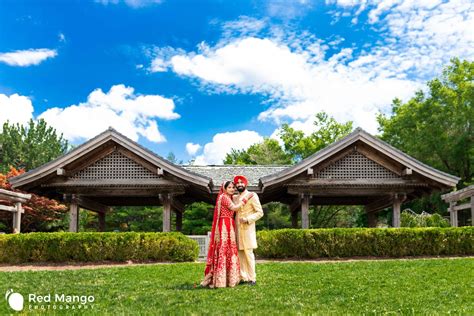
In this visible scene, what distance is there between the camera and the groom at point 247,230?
9.07 meters

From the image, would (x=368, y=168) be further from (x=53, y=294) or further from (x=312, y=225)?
(x=312, y=225)

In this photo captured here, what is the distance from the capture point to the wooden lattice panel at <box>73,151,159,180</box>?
18.4 metres

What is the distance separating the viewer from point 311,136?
44469mm

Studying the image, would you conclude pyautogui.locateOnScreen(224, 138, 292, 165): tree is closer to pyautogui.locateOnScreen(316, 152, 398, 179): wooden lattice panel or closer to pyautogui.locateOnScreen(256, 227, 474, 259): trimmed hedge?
pyautogui.locateOnScreen(316, 152, 398, 179): wooden lattice panel

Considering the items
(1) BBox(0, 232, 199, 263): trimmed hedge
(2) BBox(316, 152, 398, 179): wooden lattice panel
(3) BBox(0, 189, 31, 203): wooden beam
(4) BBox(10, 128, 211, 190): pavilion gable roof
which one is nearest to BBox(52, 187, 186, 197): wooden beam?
(4) BBox(10, 128, 211, 190): pavilion gable roof

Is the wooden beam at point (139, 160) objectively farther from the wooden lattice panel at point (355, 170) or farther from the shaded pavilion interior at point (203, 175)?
the wooden lattice panel at point (355, 170)

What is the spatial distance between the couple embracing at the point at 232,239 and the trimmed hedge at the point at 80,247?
6840mm

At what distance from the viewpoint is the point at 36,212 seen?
32.4 metres

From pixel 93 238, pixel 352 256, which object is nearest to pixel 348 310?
pixel 352 256

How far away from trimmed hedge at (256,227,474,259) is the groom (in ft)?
22.8

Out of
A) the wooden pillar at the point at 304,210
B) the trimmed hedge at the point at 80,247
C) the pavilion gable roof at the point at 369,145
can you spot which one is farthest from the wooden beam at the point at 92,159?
the wooden pillar at the point at 304,210

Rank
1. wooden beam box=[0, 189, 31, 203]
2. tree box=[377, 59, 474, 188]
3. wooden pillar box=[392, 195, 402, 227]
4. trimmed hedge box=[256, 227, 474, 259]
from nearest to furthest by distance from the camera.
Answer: trimmed hedge box=[256, 227, 474, 259] → wooden beam box=[0, 189, 31, 203] → wooden pillar box=[392, 195, 402, 227] → tree box=[377, 59, 474, 188]
